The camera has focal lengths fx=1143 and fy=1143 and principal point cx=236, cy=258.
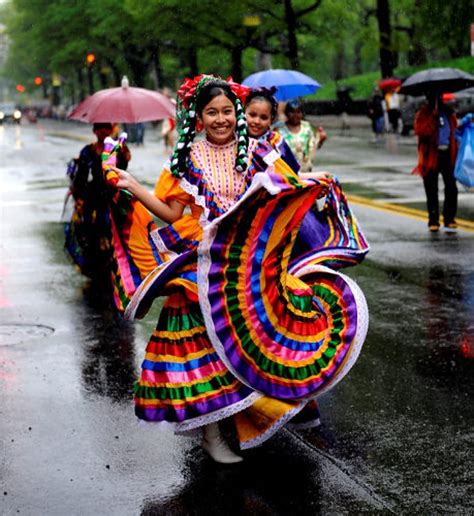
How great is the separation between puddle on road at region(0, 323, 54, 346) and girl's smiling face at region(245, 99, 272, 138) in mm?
2177

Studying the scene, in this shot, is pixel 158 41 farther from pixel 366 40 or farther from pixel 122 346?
pixel 122 346

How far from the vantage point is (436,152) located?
13.2 m

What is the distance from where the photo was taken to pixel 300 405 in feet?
16.6

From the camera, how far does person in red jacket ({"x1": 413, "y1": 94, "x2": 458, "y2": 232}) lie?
43.1 feet

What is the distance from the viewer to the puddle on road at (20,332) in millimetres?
8148

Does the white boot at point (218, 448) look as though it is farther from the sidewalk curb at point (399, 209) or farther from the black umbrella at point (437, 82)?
the black umbrella at point (437, 82)

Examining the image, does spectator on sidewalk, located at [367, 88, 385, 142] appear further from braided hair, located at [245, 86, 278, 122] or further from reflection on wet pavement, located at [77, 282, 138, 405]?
braided hair, located at [245, 86, 278, 122]

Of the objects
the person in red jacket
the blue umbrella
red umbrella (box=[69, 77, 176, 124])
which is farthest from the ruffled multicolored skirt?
the person in red jacket

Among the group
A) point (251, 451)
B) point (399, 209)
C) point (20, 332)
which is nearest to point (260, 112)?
point (20, 332)

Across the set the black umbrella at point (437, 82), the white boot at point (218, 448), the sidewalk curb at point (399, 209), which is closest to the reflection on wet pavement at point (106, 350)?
the white boot at point (218, 448)

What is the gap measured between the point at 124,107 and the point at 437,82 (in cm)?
552

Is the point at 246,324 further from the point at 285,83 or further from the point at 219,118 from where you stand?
the point at 285,83

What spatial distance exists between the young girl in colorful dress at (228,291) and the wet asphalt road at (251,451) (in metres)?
0.31

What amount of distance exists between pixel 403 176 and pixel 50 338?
13881 mm
